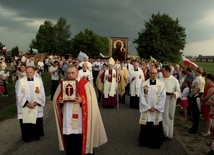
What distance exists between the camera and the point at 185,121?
12.4 meters

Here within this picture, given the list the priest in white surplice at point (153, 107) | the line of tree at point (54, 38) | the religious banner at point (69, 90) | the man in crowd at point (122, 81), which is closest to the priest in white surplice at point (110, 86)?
the man in crowd at point (122, 81)

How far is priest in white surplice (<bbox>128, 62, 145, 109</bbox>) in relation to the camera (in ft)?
50.9

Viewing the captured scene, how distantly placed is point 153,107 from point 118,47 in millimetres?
12709

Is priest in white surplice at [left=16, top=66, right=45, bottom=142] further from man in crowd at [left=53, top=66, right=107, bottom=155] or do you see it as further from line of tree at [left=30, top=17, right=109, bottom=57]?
line of tree at [left=30, top=17, right=109, bottom=57]

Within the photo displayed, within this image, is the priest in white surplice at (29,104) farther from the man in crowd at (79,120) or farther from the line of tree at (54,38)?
the line of tree at (54,38)

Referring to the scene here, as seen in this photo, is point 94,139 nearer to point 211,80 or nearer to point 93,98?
point 93,98

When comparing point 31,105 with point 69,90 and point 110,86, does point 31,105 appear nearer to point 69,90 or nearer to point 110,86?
point 69,90

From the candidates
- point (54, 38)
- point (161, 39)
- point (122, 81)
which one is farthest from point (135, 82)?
point (54, 38)

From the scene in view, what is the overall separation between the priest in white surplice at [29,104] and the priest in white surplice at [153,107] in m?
2.61

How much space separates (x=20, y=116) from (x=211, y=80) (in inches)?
196

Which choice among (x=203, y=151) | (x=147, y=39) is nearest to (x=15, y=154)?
(x=203, y=151)

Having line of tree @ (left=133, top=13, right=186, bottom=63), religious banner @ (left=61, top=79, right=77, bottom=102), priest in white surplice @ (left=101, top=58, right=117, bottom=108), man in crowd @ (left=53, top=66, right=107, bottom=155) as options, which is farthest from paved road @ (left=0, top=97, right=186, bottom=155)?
line of tree @ (left=133, top=13, right=186, bottom=63)

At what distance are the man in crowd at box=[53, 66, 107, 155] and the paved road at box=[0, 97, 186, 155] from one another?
1.07 metres

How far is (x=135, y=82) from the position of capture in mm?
16078
